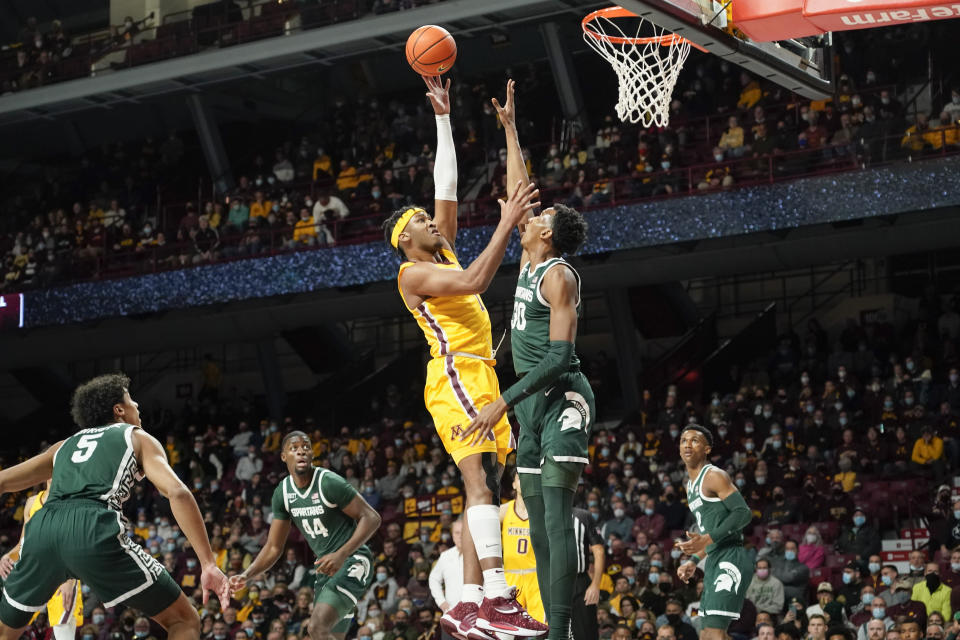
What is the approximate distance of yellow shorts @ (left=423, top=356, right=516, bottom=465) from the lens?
8.09 metres

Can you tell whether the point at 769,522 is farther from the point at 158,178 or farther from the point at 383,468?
the point at 158,178

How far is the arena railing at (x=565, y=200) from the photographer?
67.0ft

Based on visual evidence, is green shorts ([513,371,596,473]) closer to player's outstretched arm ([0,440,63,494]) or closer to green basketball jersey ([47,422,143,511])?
green basketball jersey ([47,422,143,511])

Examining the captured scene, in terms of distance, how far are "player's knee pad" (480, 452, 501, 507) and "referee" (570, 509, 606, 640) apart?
2428 mm

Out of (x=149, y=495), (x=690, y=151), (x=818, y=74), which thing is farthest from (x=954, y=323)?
(x=149, y=495)

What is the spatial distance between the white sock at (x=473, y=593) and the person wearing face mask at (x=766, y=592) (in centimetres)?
827

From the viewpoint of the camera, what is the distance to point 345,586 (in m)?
10.7

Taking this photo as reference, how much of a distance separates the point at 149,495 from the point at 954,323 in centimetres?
1437

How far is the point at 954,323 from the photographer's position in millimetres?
22188

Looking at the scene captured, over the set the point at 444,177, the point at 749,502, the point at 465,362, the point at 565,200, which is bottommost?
the point at 749,502

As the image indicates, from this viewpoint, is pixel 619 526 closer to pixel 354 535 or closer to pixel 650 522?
pixel 650 522

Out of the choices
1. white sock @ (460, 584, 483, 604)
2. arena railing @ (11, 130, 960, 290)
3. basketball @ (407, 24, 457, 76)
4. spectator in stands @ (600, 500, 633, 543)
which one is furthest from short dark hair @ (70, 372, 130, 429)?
arena railing @ (11, 130, 960, 290)

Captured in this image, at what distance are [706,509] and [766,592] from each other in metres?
5.19

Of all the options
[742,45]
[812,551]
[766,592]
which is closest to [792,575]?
[766,592]
